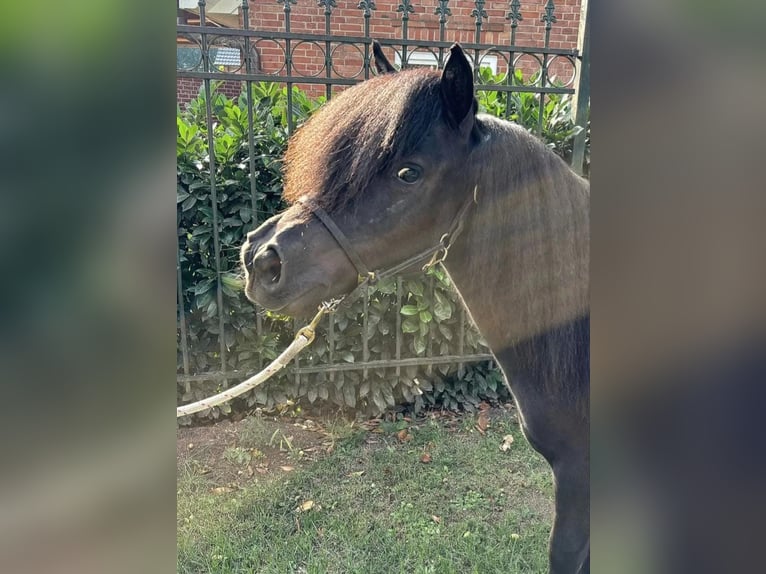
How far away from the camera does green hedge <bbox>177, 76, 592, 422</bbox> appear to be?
3.35m

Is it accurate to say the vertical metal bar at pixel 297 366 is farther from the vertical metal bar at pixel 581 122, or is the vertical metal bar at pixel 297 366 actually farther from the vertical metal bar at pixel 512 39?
the vertical metal bar at pixel 581 122

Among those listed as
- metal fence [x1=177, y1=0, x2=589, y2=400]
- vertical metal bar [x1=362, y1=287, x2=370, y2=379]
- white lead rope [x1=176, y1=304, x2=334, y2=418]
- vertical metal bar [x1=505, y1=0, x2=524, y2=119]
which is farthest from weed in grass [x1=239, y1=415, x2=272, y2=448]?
vertical metal bar [x1=505, y1=0, x2=524, y2=119]

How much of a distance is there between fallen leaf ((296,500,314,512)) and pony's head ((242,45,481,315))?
172 cm

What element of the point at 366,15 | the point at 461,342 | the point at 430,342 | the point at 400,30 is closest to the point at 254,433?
the point at 430,342

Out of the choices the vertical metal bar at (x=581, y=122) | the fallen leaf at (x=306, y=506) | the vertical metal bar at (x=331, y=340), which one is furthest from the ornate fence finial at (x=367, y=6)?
Answer: the fallen leaf at (x=306, y=506)

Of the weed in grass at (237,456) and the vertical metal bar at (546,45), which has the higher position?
the vertical metal bar at (546,45)

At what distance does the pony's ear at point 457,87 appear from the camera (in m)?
1.53

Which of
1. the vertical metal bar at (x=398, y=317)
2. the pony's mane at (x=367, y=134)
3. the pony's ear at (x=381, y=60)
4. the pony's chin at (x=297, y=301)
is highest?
the pony's ear at (x=381, y=60)

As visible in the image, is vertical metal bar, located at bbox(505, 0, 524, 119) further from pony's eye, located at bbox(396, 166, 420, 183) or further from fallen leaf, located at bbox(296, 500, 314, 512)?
fallen leaf, located at bbox(296, 500, 314, 512)

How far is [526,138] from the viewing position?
1.69m

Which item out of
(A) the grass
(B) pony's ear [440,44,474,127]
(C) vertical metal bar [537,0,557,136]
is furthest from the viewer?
(C) vertical metal bar [537,0,557,136]
